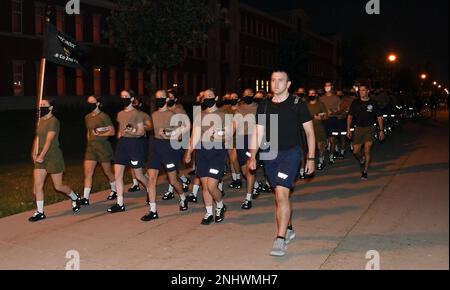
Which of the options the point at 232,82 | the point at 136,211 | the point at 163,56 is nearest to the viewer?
the point at 136,211

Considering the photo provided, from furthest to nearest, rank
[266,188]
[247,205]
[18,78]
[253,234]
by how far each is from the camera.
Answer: [18,78], [266,188], [247,205], [253,234]

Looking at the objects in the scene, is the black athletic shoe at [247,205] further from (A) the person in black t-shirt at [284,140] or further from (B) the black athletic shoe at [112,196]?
(A) the person in black t-shirt at [284,140]

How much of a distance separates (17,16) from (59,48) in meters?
23.0

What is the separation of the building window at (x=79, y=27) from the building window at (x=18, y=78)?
489cm

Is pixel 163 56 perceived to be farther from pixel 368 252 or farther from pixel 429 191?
pixel 368 252

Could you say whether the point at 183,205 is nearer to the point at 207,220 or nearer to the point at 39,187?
the point at 207,220

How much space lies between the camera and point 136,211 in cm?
944

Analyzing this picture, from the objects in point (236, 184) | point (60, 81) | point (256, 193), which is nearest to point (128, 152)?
point (256, 193)

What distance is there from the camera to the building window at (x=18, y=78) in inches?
1219

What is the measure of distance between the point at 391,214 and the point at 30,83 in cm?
2662

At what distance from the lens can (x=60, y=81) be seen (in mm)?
33750

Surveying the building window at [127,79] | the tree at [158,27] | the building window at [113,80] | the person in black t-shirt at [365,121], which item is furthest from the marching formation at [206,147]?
the building window at [127,79]

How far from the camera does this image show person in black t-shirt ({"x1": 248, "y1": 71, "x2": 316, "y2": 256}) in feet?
22.1
